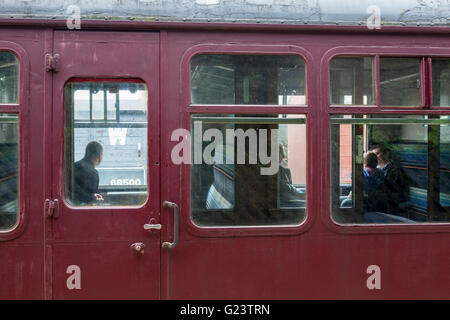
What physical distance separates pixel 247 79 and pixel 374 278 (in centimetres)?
154

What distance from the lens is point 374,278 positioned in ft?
9.26

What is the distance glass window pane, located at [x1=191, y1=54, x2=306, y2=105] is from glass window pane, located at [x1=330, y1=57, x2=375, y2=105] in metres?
0.21

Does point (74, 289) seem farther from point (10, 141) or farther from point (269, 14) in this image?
point (269, 14)

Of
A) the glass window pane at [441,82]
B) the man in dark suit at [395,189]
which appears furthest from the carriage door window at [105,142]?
the glass window pane at [441,82]

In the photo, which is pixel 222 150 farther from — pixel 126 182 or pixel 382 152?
pixel 382 152

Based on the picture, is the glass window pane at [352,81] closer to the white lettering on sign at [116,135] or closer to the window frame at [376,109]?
the window frame at [376,109]

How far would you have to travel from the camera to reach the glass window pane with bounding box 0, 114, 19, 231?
2664 millimetres

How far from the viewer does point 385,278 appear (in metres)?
2.82

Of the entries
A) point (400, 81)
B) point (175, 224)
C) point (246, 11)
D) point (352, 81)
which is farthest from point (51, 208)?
point (400, 81)

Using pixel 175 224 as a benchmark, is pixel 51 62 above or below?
above

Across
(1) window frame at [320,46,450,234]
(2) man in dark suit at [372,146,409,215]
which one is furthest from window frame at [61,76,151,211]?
Result: (2) man in dark suit at [372,146,409,215]

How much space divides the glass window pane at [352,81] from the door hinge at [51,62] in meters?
1.74

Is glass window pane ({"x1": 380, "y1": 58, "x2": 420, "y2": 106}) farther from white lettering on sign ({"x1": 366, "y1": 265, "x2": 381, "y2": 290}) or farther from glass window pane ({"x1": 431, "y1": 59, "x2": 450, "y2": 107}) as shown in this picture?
white lettering on sign ({"x1": 366, "y1": 265, "x2": 381, "y2": 290})

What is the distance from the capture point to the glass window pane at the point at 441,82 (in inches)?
111
